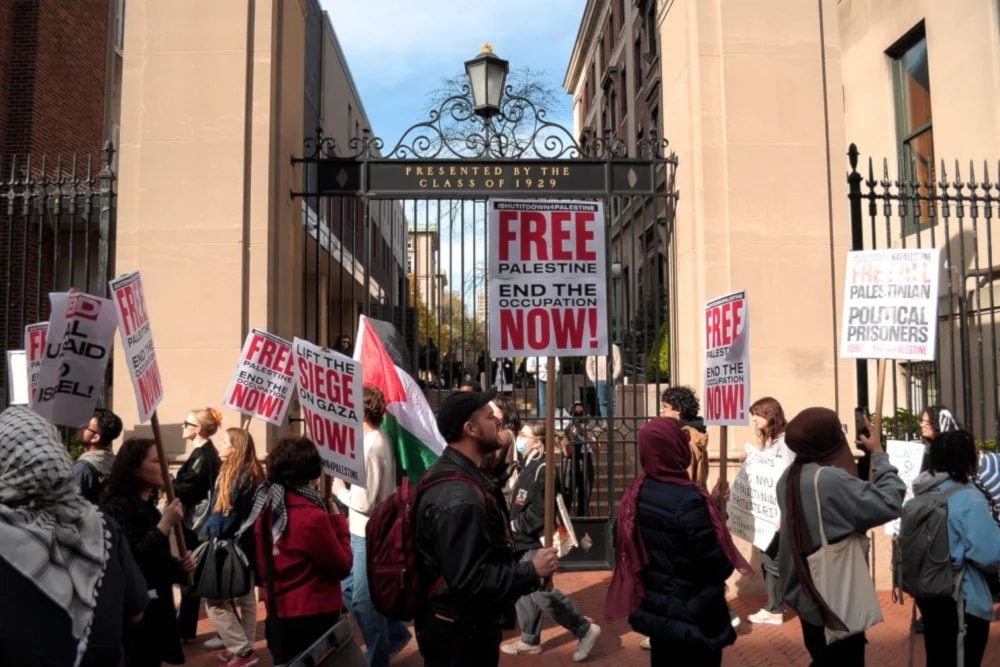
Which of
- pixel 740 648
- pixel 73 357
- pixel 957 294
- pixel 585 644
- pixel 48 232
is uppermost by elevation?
pixel 48 232

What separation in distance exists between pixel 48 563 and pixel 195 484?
460 cm

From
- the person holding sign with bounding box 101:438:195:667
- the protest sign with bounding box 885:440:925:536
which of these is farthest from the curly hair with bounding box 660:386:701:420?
the person holding sign with bounding box 101:438:195:667

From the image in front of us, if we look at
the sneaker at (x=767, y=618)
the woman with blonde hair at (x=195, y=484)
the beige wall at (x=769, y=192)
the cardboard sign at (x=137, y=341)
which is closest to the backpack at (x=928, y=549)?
the sneaker at (x=767, y=618)

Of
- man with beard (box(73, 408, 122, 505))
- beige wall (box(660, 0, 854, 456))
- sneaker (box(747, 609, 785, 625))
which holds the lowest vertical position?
sneaker (box(747, 609, 785, 625))

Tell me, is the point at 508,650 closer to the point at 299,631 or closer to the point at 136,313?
the point at 299,631

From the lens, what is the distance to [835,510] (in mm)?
4402

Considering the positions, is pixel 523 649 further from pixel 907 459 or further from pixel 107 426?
pixel 107 426

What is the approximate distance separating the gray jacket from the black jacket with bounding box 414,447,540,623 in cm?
164

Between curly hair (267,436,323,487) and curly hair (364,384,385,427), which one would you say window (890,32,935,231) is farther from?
curly hair (267,436,323,487)

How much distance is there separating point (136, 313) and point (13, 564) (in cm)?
305

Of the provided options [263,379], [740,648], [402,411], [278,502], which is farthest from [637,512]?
[263,379]

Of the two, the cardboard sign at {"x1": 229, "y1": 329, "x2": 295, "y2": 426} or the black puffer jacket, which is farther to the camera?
the cardboard sign at {"x1": 229, "y1": 329, "x2": 295, "y2": 426}

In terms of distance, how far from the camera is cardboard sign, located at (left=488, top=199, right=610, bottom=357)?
4.96 metres

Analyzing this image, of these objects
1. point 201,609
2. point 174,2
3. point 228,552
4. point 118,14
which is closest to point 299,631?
point 228,552
